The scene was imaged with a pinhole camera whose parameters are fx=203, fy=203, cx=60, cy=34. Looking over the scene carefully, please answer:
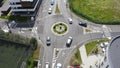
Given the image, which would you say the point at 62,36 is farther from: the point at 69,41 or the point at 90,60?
the point at 90,60

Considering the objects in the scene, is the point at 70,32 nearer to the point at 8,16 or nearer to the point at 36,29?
the point at 36,29

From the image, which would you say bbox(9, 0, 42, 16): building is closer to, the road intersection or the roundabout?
the road intersection

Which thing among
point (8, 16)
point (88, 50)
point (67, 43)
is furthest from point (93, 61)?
point (8, 16)

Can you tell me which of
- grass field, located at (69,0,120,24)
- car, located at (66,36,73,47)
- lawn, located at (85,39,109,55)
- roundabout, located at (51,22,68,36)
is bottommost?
lawn, located at (85,39,109,55)

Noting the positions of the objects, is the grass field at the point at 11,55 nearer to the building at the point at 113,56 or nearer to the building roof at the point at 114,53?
the building at the point at 113,56

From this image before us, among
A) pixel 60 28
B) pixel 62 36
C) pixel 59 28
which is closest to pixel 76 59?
pixel 62 36

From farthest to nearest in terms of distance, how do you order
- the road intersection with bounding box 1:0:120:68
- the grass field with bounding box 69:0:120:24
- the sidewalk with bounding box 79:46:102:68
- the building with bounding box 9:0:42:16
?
the building with bounding box 9:0:42:16 → the grass field with bounding box 69:0:120:24 → the road intersection with bounding box 1:0:120:68 → the sidewalk with bounding box 79:46:102:68

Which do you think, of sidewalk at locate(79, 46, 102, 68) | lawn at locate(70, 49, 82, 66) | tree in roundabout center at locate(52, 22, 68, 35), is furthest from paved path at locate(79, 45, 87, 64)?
tree in roundabout center at locate(52, 22, 68, 35)
